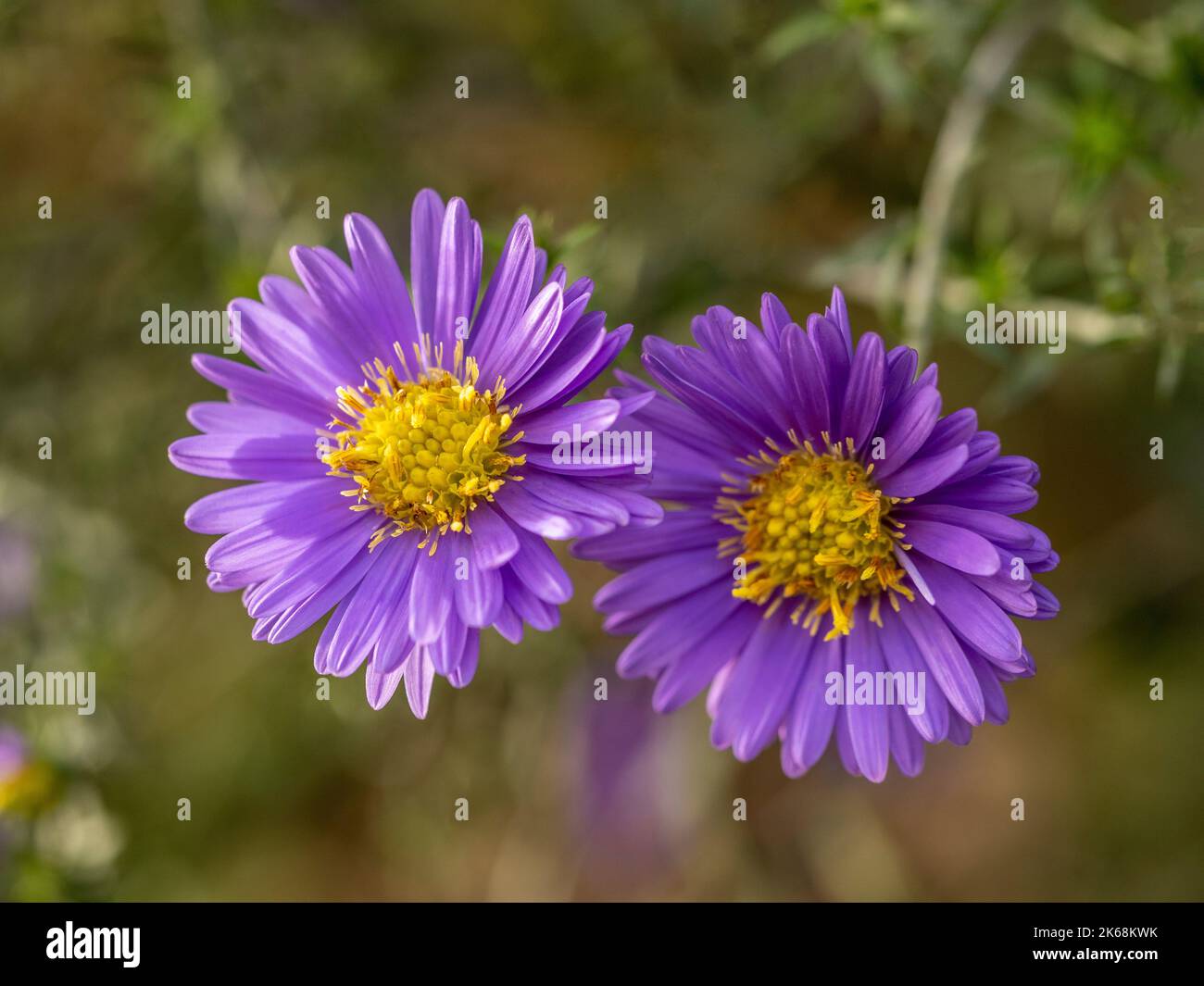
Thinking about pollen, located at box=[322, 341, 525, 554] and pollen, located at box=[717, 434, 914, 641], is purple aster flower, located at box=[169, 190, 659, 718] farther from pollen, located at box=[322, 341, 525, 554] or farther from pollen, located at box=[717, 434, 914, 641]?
pollen, located at box=[717, 434, 914, 641]

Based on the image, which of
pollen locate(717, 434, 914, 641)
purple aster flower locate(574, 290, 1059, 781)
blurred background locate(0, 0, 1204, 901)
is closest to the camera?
purple aster flower locate(574, 290, 1059, 781)

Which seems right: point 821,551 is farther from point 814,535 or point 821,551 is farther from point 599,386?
point 599,386

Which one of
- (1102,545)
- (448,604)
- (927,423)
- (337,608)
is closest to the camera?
(927,423)

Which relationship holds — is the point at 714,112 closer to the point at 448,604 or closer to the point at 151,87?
the point at 151,87

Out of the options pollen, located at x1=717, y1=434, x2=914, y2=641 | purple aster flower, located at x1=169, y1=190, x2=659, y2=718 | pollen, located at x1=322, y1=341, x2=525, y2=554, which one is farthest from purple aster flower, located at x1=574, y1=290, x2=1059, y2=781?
pollen, located at x1=322, y1=341, x2=525, y2=554

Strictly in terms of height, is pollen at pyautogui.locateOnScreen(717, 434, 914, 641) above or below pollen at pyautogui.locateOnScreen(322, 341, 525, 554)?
below


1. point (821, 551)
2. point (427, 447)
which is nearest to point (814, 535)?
point (821, 551)

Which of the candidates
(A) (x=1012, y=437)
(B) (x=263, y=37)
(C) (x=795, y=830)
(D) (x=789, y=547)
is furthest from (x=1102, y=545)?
(B) (x=263, y=37)
